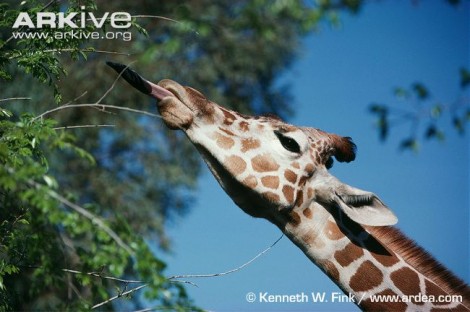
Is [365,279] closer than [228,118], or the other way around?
[365,279]

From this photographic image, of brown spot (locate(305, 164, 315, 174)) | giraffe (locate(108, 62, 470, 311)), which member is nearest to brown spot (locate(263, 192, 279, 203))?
giraffe (locate(108, 62, 470, 311))

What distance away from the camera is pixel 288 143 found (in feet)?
13.8

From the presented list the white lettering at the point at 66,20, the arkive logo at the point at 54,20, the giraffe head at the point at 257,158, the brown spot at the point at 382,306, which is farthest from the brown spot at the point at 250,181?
the white lettering at the point at 66,20

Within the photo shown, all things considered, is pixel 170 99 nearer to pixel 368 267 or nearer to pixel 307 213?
pixel 307 213

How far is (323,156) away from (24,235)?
153 cm

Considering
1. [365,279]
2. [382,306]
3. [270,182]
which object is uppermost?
[270,182]

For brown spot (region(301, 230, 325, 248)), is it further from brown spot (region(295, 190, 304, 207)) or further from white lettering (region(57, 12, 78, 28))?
white lettering (region(57, 12, 78, 28))

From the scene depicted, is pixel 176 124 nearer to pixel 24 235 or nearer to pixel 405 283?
pixel 24 235

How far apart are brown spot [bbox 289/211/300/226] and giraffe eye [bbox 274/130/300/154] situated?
0.33m

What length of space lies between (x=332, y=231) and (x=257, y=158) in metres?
0.51

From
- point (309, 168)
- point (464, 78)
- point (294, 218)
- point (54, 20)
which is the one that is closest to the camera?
point (464, 78)

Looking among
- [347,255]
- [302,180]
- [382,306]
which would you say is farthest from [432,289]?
[302,180]

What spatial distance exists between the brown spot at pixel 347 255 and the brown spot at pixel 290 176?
41 cm

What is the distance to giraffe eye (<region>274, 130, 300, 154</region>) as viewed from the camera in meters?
4.18
